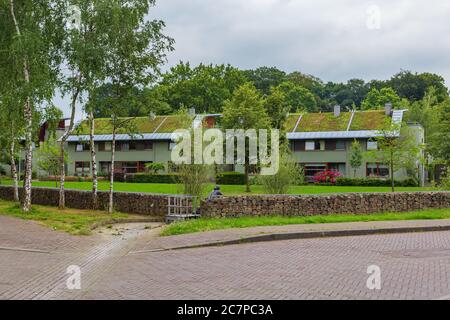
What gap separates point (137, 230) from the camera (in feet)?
67.3

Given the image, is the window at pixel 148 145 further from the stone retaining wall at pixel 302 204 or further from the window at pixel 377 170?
the stone retaining wall at pixel 302 204

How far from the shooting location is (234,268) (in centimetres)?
1129

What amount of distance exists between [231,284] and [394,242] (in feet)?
23.9

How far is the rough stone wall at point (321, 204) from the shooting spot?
21109mm

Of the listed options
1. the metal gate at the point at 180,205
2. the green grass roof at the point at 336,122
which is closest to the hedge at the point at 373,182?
the green grass roof at the point at 336,122

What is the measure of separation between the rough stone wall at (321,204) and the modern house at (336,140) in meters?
33.1


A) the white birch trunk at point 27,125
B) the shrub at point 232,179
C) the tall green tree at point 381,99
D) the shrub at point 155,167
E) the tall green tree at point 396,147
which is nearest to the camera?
the white birch trunk at point 27,125

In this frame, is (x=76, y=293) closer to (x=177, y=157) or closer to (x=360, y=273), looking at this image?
(x=360, y=273)

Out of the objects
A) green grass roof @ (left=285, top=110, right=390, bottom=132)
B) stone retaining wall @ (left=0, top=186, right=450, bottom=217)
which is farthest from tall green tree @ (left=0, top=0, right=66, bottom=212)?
green grass roof @ (left=285, top=110, right=390, bottom=132)

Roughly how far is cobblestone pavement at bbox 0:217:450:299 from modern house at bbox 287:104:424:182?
41549 mm

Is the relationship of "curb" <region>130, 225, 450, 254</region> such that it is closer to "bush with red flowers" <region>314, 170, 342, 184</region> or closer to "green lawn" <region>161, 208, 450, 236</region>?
"green lawn" <region>161, 208, 450, 236</region>

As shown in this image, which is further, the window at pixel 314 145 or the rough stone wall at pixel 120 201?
the window at pixel 314 145
